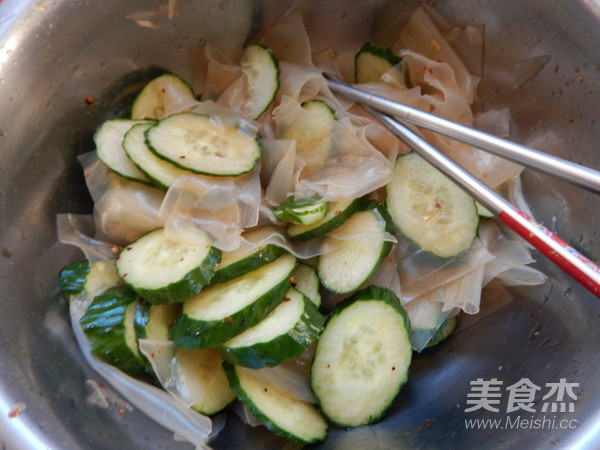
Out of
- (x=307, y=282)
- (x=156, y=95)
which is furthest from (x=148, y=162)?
(x=307, y=282)

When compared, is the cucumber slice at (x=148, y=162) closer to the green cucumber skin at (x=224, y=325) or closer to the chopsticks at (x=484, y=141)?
the green cucumber skin at (x=224, y=325)

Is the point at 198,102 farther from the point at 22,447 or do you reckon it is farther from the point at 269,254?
the point at 22,447

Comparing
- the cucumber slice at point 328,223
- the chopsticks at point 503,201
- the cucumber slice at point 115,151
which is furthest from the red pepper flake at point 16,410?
the chopsticks at point 503,201

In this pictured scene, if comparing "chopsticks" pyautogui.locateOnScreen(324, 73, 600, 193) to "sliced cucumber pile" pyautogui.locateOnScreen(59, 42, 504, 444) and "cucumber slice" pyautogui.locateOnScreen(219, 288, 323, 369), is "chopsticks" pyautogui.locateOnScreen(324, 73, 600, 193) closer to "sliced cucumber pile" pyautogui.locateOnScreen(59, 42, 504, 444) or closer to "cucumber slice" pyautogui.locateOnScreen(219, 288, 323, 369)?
"sliced cucumber pile" pyautogui.locateOnScreen(59, 42, 504, 444)

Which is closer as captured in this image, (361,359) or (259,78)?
(361,359)

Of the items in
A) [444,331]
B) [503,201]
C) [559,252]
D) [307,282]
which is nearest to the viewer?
[559,252]

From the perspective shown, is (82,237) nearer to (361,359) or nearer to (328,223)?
(328,223)

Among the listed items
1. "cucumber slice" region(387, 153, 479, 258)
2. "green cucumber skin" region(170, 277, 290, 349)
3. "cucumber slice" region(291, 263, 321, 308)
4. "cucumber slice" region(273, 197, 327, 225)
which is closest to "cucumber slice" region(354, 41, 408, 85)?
"cucumber slice" region(387, 153, 479, 258)
